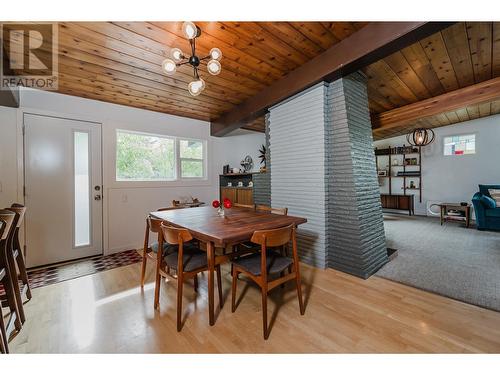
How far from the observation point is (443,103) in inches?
145

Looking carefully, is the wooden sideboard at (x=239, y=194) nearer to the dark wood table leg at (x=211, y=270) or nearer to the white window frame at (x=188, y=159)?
the white window frame at (x=188, y=159)

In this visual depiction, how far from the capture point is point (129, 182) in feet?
11.8

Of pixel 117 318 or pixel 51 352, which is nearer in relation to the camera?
pixel 51 352

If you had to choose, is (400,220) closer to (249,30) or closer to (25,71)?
(249,30)

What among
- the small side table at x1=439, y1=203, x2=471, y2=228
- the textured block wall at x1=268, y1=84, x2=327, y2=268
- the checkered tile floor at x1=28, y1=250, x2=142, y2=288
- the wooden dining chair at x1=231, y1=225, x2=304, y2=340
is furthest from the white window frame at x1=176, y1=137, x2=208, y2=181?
the small side table at x1=439, y1=203, x2=471, y2=228

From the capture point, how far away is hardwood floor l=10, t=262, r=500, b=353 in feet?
4.67

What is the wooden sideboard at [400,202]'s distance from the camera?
653cm

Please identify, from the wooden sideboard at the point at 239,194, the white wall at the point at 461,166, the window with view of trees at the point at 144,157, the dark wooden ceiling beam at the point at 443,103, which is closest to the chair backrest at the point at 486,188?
the white wall at the point at 461,166

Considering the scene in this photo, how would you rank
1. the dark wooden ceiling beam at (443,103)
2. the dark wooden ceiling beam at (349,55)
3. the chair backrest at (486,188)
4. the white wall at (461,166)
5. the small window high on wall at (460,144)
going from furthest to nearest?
the small window high on wall at (460,144) < the white wall at (461,166) < the chair backrest at (486,188) < the dark wooden ceiling beam at (443,103) < the dark wooden ceiling beam at (349,55)

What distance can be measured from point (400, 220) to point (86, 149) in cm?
729

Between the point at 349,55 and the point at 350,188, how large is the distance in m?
1.39

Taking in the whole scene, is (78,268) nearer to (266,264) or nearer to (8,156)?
(8,156)
